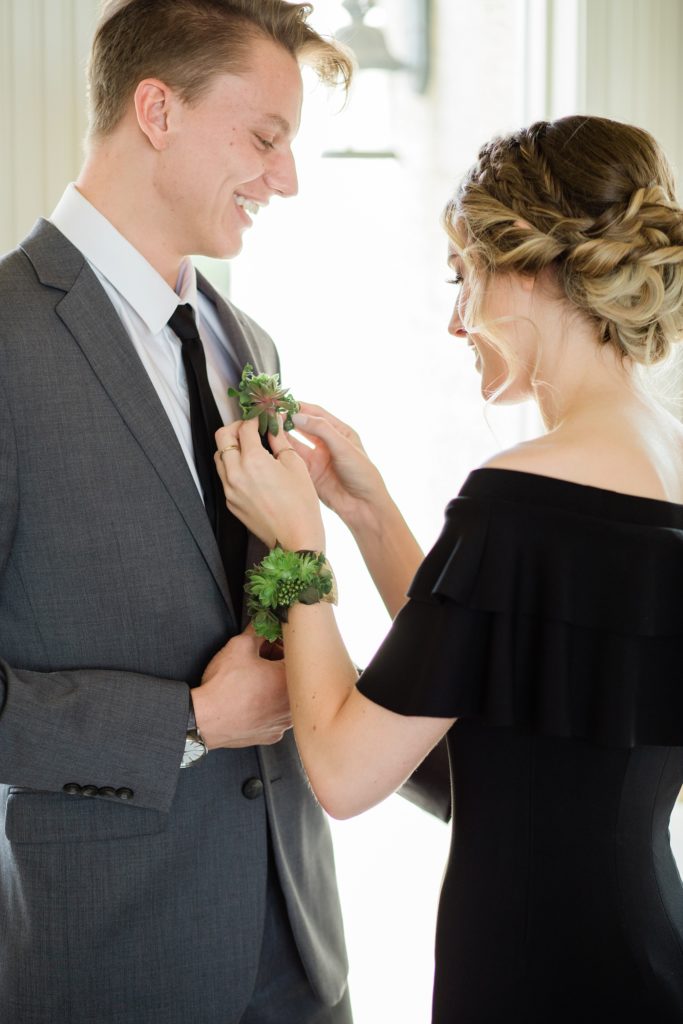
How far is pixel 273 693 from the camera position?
56.4 inches

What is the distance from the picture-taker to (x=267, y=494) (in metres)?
1.42

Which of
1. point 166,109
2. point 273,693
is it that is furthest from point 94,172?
point 273,693

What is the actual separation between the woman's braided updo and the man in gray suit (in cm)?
48

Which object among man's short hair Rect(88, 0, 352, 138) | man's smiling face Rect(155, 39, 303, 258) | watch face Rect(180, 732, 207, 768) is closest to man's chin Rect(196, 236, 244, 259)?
man's smiling face Rect(155, 39, 303, 258)

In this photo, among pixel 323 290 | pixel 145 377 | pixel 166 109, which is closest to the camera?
pixel 145 377

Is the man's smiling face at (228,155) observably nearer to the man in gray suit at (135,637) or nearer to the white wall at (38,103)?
the man in gray suit at (135,637)

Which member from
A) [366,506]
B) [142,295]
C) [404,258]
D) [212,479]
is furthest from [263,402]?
[404,258]

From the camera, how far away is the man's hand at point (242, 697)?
4.57ft

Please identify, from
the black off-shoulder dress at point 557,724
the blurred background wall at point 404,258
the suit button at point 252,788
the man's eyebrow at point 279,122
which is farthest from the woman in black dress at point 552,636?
the blurred background wall at point 404,258

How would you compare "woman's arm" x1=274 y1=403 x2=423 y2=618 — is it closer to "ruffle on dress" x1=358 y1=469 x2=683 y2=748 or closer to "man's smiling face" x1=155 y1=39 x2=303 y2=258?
"man's smiling face" x1=155 y1=39 x2=303 y2=258

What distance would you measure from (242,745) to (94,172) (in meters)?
0.90

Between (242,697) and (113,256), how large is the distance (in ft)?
2.20

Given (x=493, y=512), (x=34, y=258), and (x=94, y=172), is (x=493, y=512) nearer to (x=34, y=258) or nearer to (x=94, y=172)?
(x=34, y=258)

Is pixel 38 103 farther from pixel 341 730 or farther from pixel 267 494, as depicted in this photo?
pixel 341 730
